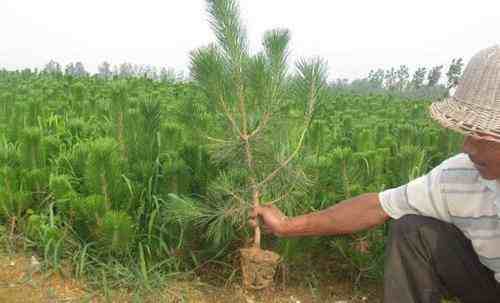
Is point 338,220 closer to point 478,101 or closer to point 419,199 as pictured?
point 419,199

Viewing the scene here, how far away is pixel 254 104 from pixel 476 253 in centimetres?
102

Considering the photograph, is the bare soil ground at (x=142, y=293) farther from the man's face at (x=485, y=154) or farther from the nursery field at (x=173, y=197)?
the man's face at (x=485, y=154)

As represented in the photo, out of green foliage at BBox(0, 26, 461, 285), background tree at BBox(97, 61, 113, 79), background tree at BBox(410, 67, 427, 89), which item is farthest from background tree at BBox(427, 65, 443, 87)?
green foliage at BBox(0, 26, 461, 285)

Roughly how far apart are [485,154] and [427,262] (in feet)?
1.79

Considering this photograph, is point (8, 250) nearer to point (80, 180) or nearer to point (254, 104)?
point (80, 180)

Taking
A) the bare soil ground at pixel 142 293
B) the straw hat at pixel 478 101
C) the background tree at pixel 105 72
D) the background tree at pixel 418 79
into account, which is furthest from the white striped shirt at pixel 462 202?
the background tree at pixel 418 79

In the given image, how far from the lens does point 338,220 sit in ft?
6.23

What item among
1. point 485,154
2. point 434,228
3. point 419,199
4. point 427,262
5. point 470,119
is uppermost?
point 470,119

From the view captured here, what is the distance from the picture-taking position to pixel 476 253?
188 cm

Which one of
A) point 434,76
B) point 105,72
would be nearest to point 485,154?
point 105,72

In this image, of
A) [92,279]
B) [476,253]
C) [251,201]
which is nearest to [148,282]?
[92,279]

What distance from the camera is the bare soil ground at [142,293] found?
2.05 metres

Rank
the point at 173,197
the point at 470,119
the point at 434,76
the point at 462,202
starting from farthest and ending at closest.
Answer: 1. the point at 434,76
2. the point at 173,197
3. the point at 462,202
4. the point at 470,119

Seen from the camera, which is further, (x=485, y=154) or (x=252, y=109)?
(x=252, y=109)
